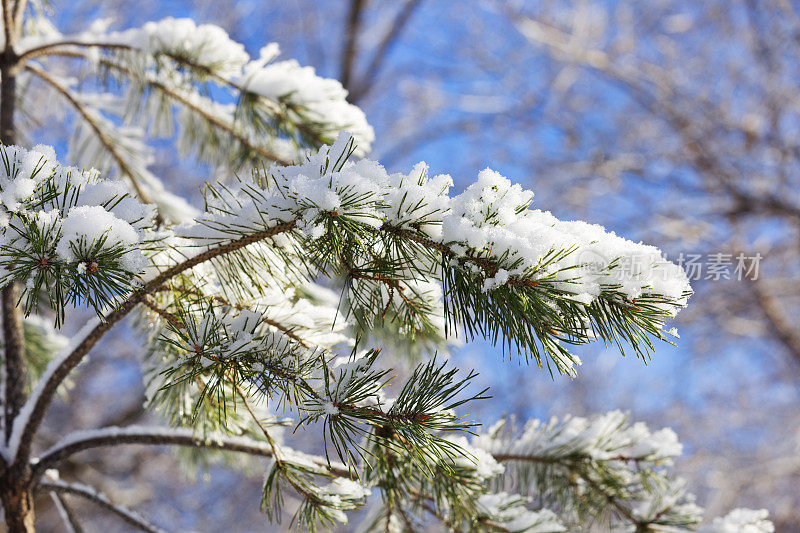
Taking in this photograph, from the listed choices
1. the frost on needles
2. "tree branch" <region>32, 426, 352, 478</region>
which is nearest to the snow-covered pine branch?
the frost on needles

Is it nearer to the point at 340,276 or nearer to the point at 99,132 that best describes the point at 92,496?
the point at 340,276

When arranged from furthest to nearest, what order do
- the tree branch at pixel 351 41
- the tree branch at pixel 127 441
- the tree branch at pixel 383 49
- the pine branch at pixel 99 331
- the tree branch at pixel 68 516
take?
1. the tree branch at pixel 383 49
2. the tree branch at pixel 351 41
3. the tree branch at pixel 68 516
4. the tree branch at pixel 127 441
5. the pine branch at pixel 99 331

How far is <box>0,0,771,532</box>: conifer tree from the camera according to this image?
2.21 ft

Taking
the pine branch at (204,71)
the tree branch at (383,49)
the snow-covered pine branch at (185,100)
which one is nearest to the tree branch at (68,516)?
the snow-covered pine branch at (185,100)

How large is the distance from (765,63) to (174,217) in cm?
651

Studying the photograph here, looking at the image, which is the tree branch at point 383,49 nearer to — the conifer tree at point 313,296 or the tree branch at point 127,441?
the conifer tree at point 313,296

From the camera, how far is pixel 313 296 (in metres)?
1.59

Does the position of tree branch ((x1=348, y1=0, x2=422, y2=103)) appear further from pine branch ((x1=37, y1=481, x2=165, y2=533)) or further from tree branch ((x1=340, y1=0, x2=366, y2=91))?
pine branch ((x1=37, y1=481, x2=165, y2=533))

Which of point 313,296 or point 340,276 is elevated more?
point 313,296

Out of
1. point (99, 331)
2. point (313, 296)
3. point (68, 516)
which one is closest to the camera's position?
point (99, 331)

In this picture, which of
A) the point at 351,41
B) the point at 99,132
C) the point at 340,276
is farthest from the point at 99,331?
the point at 351,41

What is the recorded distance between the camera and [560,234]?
2.27ft

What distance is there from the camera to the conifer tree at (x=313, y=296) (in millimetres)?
675

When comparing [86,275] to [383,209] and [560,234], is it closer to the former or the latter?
[383,209]
